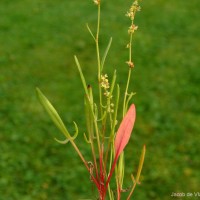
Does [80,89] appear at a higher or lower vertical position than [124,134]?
higher

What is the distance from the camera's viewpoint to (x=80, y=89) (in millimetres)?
4367

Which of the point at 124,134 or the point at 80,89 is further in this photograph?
the point at 80,89

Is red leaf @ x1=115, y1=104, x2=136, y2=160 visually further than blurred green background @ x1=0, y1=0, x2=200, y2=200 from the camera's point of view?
No

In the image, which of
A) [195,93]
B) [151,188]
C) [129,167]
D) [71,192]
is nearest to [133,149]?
[129,167]

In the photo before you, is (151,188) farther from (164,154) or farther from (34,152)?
(34,152)

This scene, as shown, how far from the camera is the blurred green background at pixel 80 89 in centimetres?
326

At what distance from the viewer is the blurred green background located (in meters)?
3.26

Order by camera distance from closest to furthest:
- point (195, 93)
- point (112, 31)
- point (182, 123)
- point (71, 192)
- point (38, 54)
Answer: point (71, 192) < point (182, 123) < point (195, 93) < point (38, 54) < point (112, 31)

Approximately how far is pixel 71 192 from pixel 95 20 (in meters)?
3.22

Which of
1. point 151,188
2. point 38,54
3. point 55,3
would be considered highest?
point 55,3

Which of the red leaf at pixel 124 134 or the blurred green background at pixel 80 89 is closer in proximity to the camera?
the red leaf at pixel 124 134

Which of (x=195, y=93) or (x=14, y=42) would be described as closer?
(x=195, y=93)

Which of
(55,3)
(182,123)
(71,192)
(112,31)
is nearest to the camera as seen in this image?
(71,192)

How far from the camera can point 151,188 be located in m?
Result: 3.17
